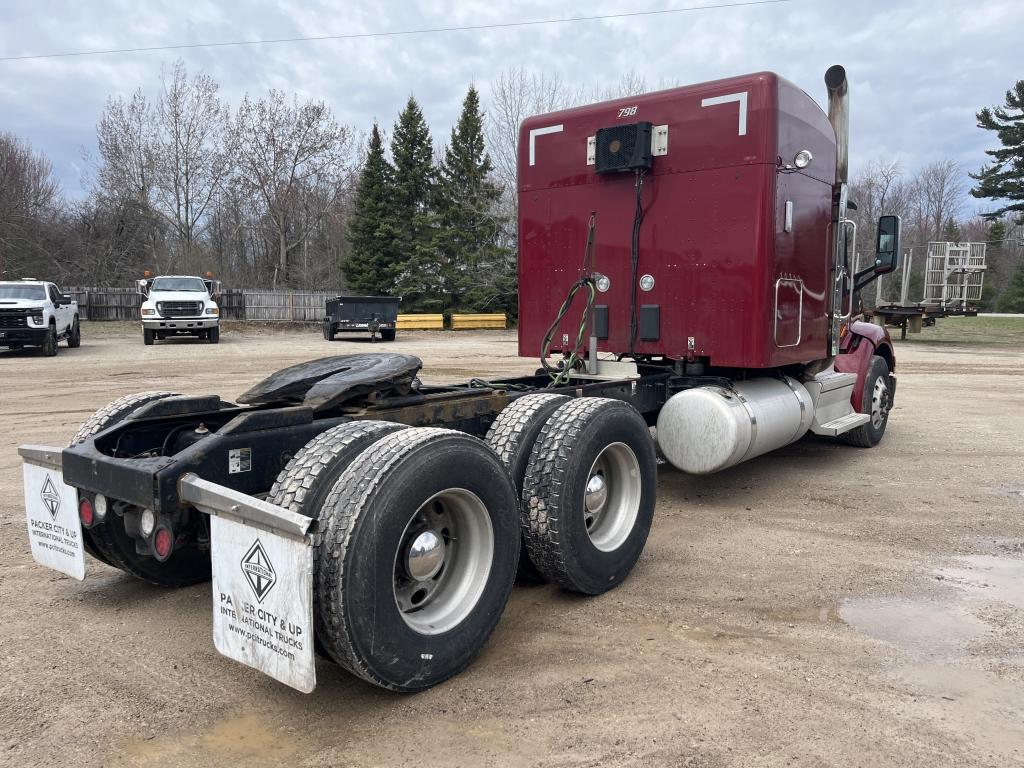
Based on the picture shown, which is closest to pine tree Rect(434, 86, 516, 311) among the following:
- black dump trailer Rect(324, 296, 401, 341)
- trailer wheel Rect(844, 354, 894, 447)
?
black dump trailer Rect(324, 296, 401, 341)

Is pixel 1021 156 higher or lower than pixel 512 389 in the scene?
higher

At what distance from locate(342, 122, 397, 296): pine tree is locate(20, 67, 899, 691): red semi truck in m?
35.8

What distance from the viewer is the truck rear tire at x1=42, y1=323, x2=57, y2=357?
1839cm

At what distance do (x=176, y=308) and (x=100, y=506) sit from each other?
A: 21526mm

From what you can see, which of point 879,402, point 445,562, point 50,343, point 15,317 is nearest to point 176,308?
point 50,343

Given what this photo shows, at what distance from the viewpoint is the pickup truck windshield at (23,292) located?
719 inches

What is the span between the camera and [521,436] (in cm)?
380

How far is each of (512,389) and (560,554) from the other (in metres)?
1.66

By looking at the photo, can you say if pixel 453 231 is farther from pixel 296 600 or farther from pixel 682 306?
pixel 296 600

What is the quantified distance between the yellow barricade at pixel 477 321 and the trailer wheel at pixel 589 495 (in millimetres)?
31309

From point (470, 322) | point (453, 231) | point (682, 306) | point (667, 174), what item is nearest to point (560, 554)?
point (682, 306)

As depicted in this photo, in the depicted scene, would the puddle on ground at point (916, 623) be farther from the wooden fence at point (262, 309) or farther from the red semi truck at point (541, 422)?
the wooden fence at point (262, 309)

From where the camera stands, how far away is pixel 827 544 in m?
4.88

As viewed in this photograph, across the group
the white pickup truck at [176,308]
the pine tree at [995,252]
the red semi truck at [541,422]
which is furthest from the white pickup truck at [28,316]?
the pine tree at [995,252]
